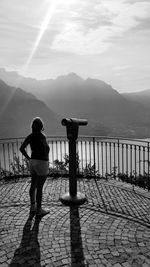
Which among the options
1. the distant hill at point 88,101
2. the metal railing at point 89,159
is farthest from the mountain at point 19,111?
the metal railing at point 89,159

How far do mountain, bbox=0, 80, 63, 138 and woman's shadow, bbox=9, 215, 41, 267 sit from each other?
101 metres

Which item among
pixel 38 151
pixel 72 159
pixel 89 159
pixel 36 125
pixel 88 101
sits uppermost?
pixel 88 101

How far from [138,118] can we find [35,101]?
76.8m

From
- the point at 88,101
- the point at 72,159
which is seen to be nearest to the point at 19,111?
the point at 88,101

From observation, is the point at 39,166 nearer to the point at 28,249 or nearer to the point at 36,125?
the point at 36,125

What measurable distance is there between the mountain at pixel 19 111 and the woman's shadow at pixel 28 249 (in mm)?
100891

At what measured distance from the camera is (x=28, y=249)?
351 cm

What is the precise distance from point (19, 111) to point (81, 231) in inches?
5075

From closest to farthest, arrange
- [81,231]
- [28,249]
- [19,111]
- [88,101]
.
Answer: [28,249], [81,231], [19,111], [88,101]

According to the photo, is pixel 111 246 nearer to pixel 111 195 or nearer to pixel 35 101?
pixel 111 195

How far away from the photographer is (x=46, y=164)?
4559mm

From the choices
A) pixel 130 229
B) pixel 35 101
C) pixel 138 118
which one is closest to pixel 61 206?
pixel 130 229

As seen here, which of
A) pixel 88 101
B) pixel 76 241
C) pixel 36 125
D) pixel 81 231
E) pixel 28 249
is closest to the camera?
pixel 28 249

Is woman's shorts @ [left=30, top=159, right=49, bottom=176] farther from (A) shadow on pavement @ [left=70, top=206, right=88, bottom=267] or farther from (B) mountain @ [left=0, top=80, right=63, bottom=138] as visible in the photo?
(B) mountain @ [left=0, top=80, right=63, bottom=138]
